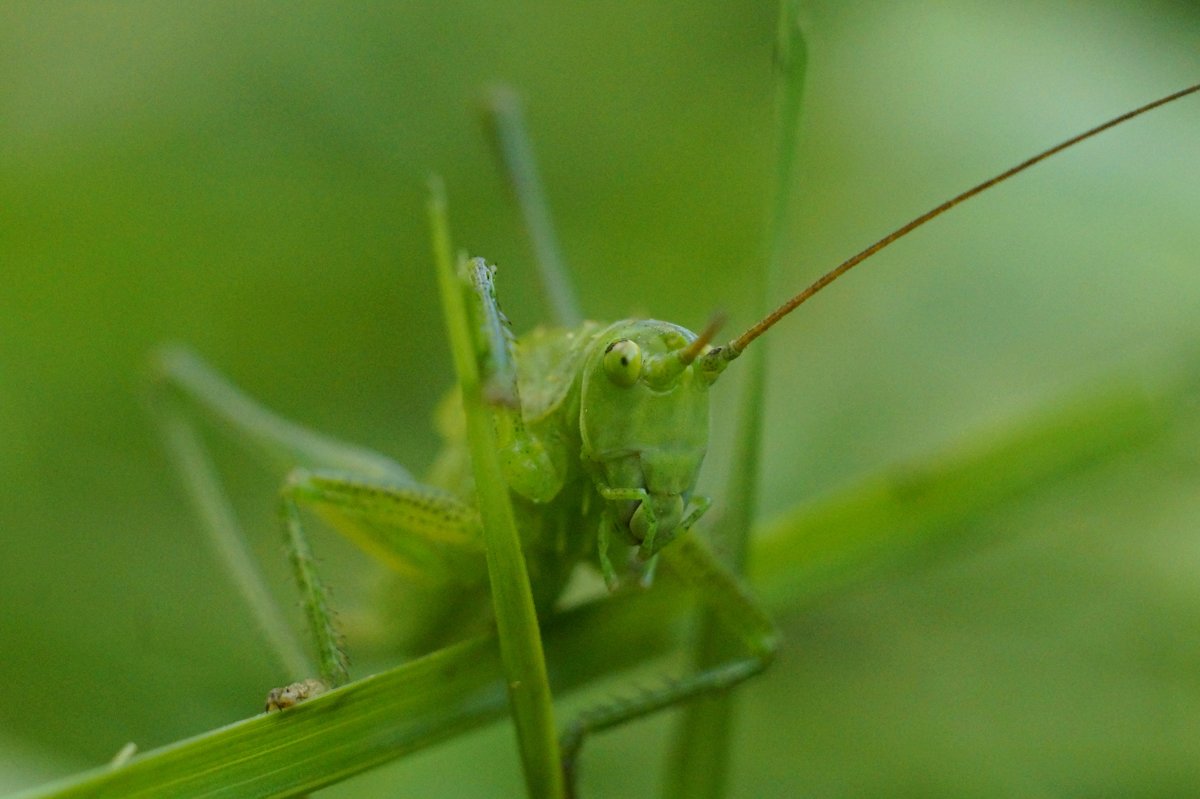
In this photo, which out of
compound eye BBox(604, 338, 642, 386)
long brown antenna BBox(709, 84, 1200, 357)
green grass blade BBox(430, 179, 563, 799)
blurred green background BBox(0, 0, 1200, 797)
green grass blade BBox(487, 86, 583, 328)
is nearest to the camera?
green grass blade BBox(430, 179, 563, 799)

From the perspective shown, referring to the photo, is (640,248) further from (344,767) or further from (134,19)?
(344,767)

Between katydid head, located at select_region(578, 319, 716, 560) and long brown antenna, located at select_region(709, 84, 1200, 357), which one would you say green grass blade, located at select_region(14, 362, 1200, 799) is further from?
long brown antenna, located at select_region(709, 84, 1200, 357)

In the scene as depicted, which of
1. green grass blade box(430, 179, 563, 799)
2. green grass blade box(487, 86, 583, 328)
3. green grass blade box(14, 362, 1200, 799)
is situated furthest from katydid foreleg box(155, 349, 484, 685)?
green grass blade box(487, 86, 583, 328)

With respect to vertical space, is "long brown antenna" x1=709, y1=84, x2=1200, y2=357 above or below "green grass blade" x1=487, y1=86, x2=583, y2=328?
below

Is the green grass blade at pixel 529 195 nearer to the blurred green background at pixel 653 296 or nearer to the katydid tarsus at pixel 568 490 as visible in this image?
the blurred green background at pixel 653 296

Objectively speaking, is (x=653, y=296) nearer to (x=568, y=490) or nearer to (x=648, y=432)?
(x=568, y=490)

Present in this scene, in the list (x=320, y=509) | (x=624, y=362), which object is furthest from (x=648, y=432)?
(x=320, y=509)

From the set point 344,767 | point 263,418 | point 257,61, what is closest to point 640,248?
point 257,61
